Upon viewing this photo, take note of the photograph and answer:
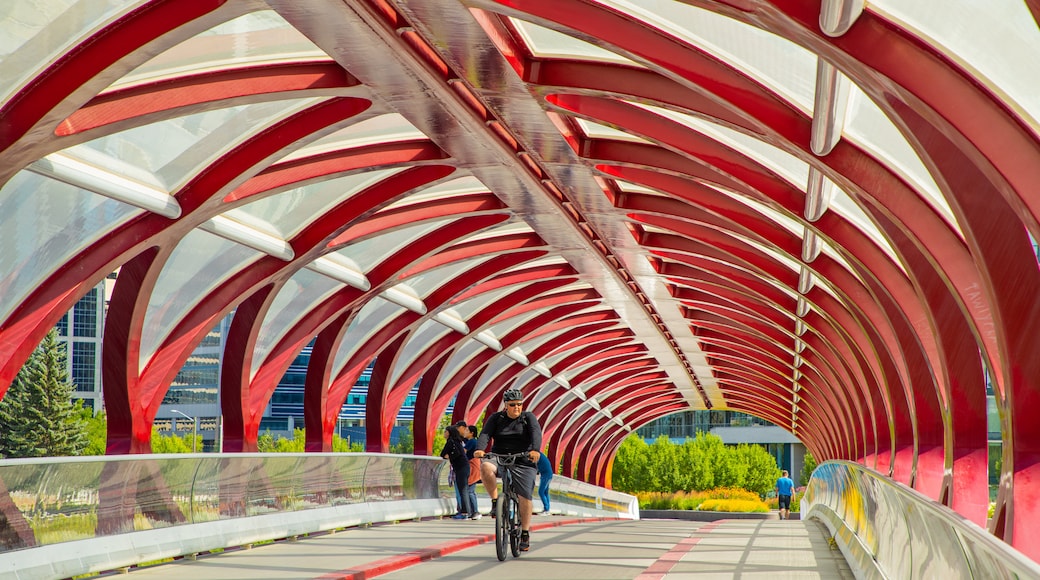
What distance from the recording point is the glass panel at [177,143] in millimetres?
13594

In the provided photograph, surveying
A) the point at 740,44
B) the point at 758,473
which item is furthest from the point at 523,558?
the point at 758,473

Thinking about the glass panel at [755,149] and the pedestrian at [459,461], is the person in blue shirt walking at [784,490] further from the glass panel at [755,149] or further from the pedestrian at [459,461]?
the glass panel at [755,149]

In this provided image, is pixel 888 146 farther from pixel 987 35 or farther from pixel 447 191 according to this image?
pixel 447 191

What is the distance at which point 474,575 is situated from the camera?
10367 millimetres

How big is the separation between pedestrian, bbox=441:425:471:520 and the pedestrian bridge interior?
1.98m

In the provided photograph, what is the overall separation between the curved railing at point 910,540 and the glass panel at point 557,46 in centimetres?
506

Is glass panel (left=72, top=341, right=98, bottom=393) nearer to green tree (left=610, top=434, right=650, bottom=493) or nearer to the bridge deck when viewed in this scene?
green tree (left=610, top=434, right=650, bottom=493)

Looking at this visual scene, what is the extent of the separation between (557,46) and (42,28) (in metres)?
5.06

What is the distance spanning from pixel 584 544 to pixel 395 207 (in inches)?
287

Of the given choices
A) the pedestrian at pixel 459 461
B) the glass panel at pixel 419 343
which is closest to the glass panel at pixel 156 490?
the pedestrian at pixel 459 461

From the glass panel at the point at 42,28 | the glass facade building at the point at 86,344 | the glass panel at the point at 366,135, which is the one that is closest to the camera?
the glass panel at the point at 42,28

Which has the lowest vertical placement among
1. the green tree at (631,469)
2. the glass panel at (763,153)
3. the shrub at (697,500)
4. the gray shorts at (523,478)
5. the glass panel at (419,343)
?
the shrub at (697,500)

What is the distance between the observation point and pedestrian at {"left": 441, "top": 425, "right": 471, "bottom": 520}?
17812 millimetres

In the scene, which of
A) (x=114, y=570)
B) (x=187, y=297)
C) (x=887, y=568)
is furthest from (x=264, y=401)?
(x=887, y=568)
